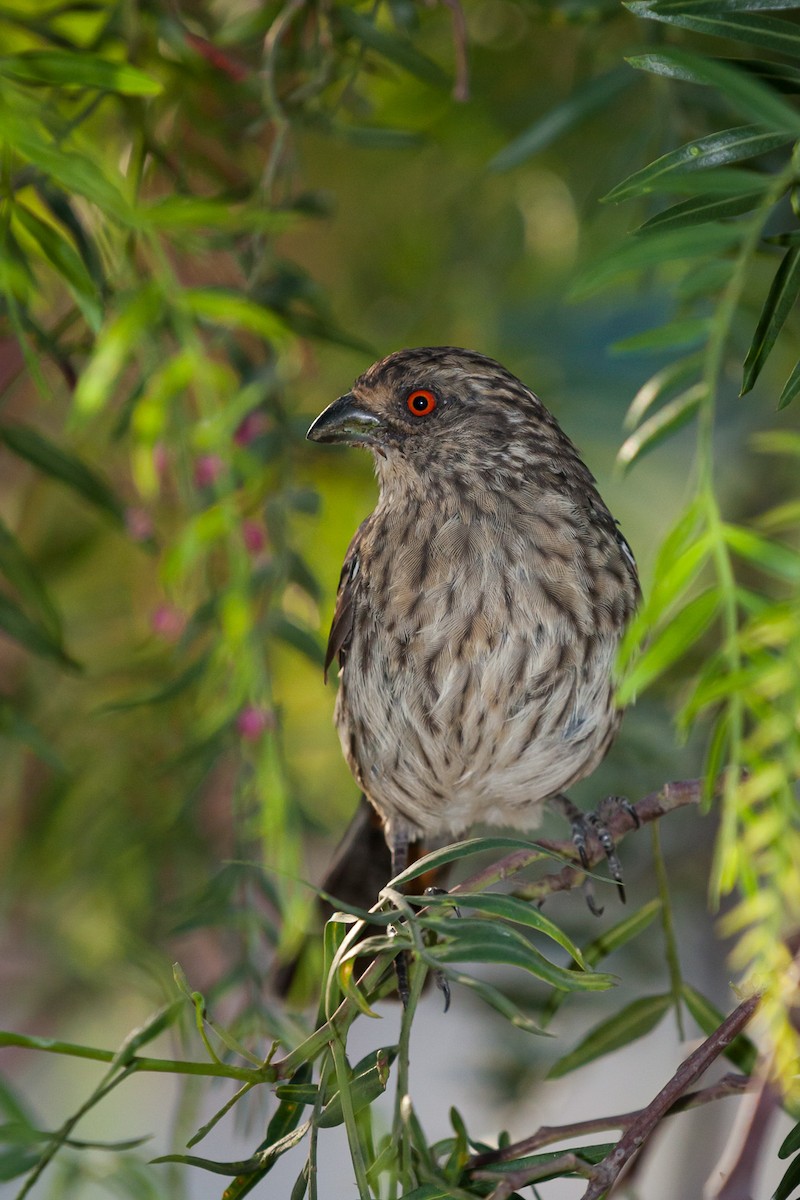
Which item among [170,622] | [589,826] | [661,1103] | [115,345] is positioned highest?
[170,622]

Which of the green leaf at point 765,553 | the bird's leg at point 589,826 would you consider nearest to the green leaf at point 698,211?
the green leaf at point 765,553

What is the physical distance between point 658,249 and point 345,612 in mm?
1113

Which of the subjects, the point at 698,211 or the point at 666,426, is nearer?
the point at 698,211

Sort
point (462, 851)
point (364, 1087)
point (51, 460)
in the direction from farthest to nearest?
1. point (51, 460)
2. point (364, 1087)
3. point (462, 851)

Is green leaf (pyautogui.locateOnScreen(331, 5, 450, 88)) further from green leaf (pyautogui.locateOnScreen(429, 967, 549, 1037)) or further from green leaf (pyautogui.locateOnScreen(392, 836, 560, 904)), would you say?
green leaf (pyautogui.locateOnScreen(429, 967, 549, 1037))

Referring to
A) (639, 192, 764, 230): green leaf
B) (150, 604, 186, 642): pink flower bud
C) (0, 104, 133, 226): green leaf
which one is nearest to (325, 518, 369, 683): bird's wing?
(150, 604, 186, 642): pink flower bud

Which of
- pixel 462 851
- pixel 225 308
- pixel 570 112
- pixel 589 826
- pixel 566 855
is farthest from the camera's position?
pixel 589 826

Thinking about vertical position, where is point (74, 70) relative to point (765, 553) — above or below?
above

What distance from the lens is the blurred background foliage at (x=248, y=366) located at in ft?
5.26

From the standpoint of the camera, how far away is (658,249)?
3.96 feet

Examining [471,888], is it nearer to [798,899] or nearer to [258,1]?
[798,899]

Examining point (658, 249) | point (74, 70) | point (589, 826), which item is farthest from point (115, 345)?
point (589, 826)

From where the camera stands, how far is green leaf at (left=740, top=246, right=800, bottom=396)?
1.17 meters

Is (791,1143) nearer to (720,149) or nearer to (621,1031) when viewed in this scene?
(621,1031)
